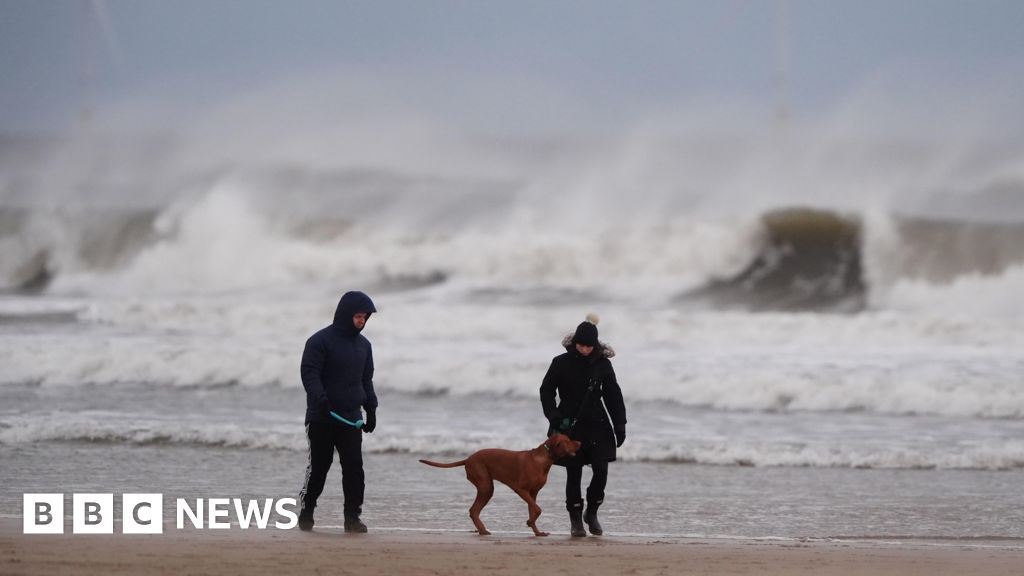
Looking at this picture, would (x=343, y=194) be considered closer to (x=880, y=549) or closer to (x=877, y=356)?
(x=877, y=356)

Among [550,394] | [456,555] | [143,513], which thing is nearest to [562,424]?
[550,394]

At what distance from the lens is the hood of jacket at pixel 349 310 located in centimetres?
666

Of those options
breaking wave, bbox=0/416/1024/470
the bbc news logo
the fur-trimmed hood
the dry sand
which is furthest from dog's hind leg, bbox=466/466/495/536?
breaking wave, bbox=0/416/1024/470

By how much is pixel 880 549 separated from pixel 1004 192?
2938 cm

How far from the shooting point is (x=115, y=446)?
445 inches

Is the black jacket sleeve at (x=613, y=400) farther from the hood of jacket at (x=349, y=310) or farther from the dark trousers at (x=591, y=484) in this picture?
the hood of jacket at (x=349, y=310)

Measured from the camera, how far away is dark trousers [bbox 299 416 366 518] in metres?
6.76

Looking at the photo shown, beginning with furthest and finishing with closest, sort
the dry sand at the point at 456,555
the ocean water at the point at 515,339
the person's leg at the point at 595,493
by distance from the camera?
1. the ocean water at the point at 515,339
2. the person's leg at the point at 595,493
3. the dry sand at the point at 456,555

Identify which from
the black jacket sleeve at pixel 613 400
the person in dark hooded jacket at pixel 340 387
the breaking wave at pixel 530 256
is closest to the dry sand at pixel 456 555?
the person in dark hooded jacket at pixel 340 387

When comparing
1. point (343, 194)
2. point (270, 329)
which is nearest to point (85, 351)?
point (270, 329)

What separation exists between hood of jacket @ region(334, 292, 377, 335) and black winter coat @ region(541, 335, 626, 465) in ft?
3.68

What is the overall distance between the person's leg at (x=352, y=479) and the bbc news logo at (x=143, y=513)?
478mm

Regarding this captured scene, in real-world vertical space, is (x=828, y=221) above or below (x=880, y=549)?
above

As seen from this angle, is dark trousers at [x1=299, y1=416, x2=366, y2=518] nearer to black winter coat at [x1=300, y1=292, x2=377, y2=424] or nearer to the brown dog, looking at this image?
black winter coat at [x1=300, y1=292, x2=377, y2=424]
